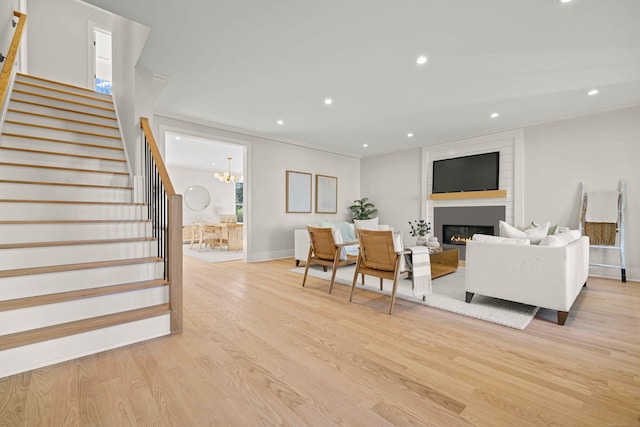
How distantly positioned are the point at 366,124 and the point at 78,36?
5.61 m

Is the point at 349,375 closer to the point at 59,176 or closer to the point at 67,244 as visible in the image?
the point at 67,244

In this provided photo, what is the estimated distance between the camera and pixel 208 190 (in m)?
10.3

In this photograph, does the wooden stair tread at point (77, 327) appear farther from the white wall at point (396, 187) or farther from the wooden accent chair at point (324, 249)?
the white wall at point (396, 187)

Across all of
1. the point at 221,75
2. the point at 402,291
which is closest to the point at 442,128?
the point at 402,291

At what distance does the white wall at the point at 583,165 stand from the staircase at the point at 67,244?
235 inches

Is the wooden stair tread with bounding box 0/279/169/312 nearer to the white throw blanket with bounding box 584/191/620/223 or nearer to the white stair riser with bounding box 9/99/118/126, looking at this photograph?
the white stair riser with bounding box 9/99/118/126

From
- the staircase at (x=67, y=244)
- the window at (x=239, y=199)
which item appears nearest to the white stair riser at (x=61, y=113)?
the staircase at (x=67, y=244)

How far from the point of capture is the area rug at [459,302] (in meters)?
2.57

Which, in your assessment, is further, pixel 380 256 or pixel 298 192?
pixel 298 192

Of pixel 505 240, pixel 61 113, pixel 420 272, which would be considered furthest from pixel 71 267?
pixel 505 240

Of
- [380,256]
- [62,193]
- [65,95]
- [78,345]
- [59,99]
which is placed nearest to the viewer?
[78,345]

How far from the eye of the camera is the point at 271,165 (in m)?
6.00

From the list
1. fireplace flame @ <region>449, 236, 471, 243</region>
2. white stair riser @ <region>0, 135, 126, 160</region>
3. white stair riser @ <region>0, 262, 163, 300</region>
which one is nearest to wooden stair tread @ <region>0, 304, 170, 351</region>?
white stair riser @ <region>0, 262, 163, 300</region>

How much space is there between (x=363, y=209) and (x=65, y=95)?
6.23 metres
